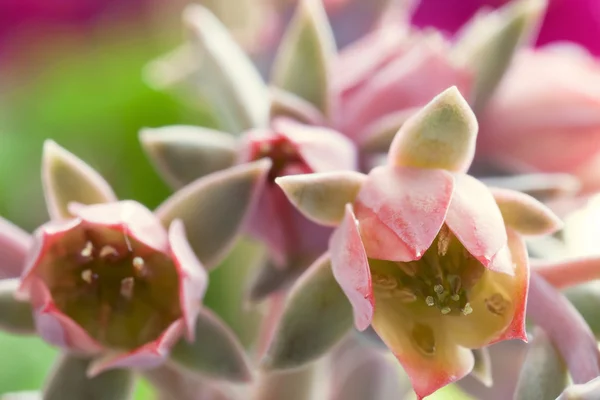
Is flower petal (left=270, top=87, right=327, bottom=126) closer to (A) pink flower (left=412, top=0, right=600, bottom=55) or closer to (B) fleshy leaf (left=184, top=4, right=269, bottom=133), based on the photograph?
(B) fleshy leaf (left=184, top=4, right=269, bottom=133)

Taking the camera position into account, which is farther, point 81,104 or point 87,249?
point 81,104

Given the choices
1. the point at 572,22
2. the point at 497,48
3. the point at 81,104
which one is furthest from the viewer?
the point at 81,104

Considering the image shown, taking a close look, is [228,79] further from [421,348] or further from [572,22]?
[572,22]

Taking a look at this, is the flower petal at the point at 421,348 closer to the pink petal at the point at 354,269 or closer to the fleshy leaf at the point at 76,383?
the pink petal at the point at 354,269

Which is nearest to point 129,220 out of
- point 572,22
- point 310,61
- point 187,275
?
point 187,275

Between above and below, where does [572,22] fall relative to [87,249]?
below

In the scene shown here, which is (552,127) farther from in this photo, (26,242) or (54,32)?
(54,32)

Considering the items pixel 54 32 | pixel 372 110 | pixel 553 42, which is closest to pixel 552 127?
pixel 372 110

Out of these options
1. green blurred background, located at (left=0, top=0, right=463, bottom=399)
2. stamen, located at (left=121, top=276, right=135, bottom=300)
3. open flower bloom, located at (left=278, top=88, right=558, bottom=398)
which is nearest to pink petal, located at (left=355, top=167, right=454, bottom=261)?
open flower bloom, located at (left=278, top=88, right=558, bottom=398)

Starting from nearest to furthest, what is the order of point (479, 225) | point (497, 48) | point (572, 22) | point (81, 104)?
point (479, 225) < point (497, 48) < point (572, 22) < point (81, 104)
